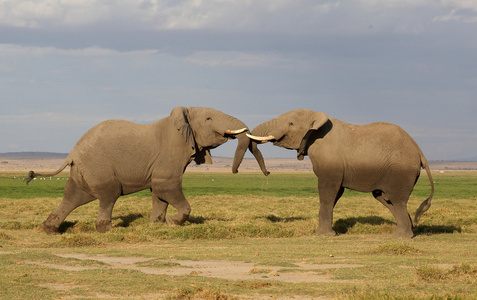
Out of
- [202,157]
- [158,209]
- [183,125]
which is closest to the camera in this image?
[183,125]

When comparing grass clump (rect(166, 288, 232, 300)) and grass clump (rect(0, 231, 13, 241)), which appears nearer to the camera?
grass clump (rect(166, 288, 232, 300))

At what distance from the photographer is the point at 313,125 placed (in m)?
19.4

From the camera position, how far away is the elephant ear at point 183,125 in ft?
64.6

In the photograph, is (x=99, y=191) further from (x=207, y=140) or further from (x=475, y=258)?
(x=475, y=258)

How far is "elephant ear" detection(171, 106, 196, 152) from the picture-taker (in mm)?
19688

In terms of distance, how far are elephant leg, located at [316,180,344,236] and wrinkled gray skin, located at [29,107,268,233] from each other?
2317mm

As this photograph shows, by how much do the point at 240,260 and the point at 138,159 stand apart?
6.34 metres

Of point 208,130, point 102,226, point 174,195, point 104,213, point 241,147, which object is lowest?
point 102,226

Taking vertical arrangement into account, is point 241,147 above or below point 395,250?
above

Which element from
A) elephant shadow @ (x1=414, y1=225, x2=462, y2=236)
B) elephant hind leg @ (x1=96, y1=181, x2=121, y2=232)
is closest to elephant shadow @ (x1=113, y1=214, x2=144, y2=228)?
elephant hind leg @ (x1=96, y1=181, x2=121, y2=232)

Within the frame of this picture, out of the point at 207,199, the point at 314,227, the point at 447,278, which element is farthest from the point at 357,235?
the point at 207,199

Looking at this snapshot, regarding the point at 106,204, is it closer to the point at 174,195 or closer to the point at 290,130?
the point at 174,195

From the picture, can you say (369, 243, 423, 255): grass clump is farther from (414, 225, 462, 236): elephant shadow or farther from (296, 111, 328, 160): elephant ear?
(414, 225, 462, 236): elephant shadow

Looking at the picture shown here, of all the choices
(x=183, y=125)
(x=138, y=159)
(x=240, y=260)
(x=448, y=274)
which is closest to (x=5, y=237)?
(x=138, y=159)
